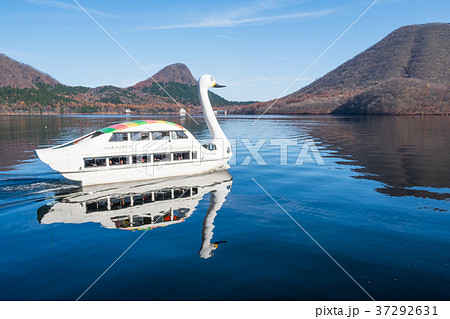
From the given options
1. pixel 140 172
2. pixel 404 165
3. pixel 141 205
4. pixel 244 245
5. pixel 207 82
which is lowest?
pixel 244 245

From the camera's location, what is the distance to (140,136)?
20.3m

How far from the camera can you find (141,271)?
9922 millimetres

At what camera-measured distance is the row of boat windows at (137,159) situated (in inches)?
759

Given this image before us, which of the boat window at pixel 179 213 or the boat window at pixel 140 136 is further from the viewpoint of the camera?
the boat window at pixel 140 136

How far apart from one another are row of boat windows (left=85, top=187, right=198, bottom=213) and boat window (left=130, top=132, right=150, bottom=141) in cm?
392

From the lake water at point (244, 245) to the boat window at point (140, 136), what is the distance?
490cm

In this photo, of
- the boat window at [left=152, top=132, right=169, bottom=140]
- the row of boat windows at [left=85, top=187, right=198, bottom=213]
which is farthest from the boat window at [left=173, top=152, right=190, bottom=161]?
the row of boat windows at [left=85, top=187, right=198, bottom=213]

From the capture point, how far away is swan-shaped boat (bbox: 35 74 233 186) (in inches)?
723

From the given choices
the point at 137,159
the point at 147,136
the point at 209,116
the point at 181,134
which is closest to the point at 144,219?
the point at 137,159

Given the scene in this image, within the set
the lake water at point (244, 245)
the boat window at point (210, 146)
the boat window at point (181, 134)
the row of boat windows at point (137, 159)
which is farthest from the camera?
the boat window at point (210, 146)

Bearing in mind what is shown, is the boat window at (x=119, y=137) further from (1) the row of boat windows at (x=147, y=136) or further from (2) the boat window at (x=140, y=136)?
(2) the boat window at (x=140, y=136)

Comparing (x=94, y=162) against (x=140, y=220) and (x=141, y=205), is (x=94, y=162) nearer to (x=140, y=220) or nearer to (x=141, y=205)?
(x=141, y=205)

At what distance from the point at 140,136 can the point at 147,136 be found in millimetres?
550

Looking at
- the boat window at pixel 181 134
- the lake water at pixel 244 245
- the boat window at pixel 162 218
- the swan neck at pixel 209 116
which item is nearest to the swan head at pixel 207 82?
the swan neck at pixel 209 116
